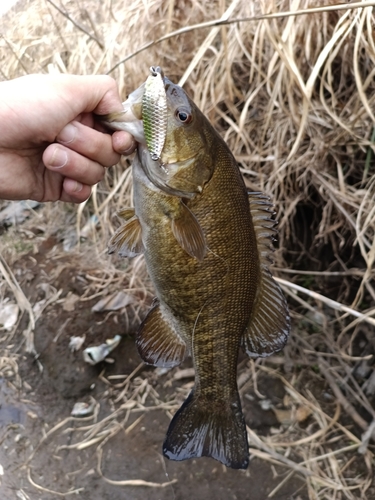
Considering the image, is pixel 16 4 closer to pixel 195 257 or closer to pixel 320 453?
pixel 195 257

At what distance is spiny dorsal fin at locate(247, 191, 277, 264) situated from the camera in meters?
1.36

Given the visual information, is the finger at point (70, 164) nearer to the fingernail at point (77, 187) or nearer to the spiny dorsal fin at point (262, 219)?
the fingernail at point (77, 187)

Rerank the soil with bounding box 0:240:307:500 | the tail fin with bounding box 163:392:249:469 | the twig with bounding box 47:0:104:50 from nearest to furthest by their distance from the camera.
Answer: the tail fin with bounding box 163:392:249:469 → the twig with bounding box 47:0:104:50 → the soil with bounding box 0:240:307:500

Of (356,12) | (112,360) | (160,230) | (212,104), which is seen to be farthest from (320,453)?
(356,12)

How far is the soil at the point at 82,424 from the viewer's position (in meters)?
2.19

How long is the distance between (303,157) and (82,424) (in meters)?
1.87

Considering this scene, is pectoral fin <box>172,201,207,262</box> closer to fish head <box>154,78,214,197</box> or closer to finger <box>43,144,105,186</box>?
fish head <box>154,78,214,197</box>

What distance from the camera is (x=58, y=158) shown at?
4.46 ft

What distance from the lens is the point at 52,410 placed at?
101 inches

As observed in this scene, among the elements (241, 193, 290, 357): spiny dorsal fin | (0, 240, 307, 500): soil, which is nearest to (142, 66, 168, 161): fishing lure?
(241, 193, 290, 357): spiny dorsal fin

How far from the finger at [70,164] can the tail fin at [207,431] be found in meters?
0.83

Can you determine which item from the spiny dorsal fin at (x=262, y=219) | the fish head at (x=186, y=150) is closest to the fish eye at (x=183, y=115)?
the fish head at (x=186, y=150)

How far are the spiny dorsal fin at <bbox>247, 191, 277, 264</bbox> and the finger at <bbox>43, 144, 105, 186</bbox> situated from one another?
0.51m

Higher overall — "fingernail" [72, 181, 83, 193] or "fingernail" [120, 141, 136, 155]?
"fingernail" [120, 141, 136, 155]
